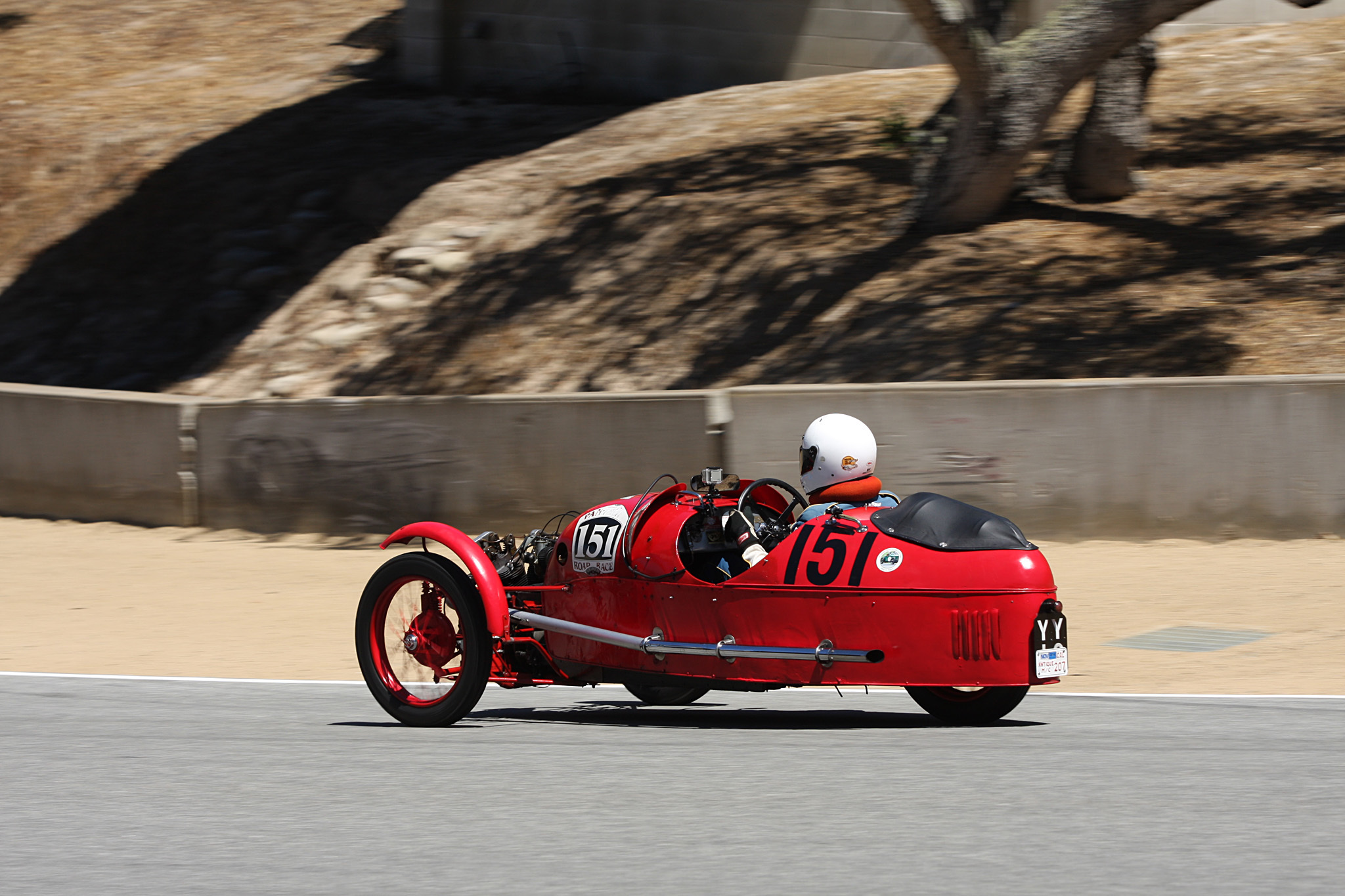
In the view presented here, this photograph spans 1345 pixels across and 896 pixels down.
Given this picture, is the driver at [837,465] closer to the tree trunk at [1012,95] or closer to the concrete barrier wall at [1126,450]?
the concrete barrier wall at [1126,450]

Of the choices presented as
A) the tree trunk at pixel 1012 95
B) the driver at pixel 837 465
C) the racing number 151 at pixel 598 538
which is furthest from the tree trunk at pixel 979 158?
the racing number 151 at pixel 598 538

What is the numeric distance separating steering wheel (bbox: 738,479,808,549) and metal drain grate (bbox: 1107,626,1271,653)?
3142 mm

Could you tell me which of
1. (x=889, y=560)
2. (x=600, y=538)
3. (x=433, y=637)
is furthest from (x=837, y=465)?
(x=433, y=637)

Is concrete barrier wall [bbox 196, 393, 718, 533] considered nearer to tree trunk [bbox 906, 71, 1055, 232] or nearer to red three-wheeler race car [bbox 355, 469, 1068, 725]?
red three-wheeler race car [bbox 355, 469, 1068, 725]

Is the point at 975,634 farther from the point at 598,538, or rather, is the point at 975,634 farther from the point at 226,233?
the point at 226,233

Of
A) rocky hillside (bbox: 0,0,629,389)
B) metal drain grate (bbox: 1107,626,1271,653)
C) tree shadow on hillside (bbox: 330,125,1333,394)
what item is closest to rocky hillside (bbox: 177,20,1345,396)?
tree shadow on hillside (bbox: 330,125,1333,394)

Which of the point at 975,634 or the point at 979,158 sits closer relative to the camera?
the point at 975,634

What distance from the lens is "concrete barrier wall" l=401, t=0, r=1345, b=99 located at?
25766 mm

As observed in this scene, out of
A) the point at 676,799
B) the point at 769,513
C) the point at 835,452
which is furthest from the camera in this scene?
the point at 769,513

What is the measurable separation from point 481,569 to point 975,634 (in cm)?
221

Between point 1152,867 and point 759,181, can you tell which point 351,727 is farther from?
point 759,181

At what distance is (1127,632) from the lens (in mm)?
10633

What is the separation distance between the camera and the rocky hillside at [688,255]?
670 inches

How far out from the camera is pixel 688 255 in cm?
2045
